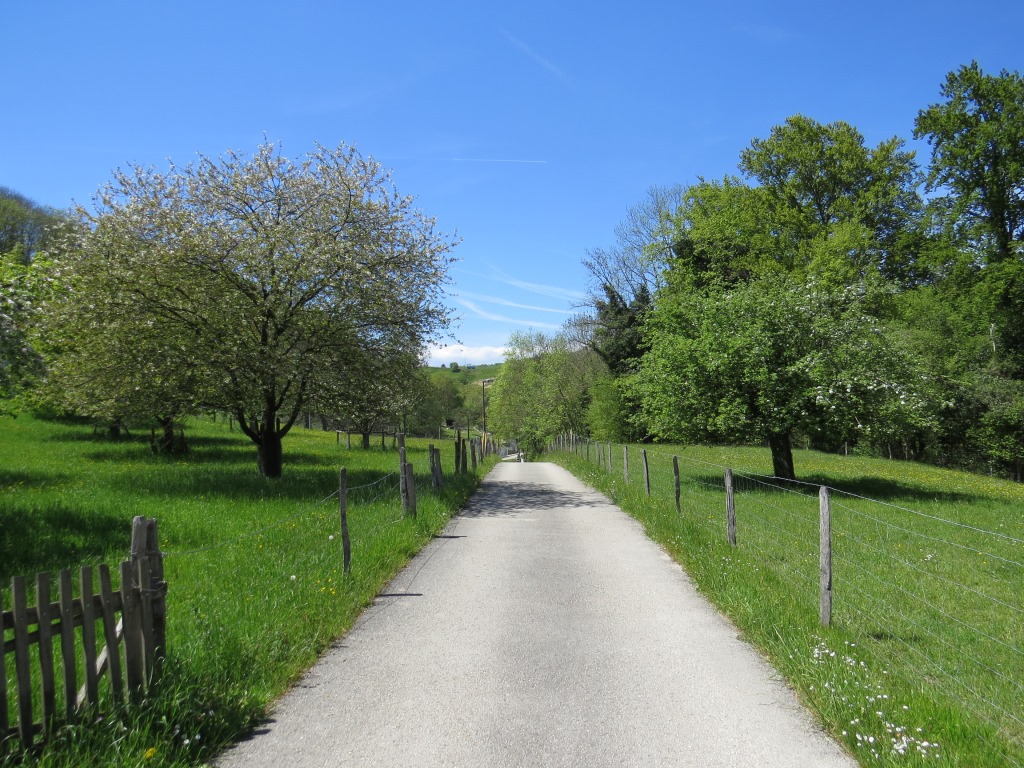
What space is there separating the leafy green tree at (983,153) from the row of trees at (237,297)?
23768 mm

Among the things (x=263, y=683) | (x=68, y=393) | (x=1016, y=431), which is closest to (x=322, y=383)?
(x=68, y=393)

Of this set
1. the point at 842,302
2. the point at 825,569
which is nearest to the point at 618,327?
the point at 842,302

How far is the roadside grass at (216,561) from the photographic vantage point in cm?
432

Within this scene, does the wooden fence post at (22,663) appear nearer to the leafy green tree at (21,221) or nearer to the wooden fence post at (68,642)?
the wooden fence post at (68,642)

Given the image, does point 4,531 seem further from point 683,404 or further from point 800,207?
point 800,207

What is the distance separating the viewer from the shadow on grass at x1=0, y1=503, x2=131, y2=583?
30.3 feet

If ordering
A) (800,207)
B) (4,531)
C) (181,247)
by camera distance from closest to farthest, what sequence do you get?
(4,531), (181,247), (800,207)

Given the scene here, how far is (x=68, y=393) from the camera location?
18766 mm

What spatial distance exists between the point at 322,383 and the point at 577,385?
4279cm

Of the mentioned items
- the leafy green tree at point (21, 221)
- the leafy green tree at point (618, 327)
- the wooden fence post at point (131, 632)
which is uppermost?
the leafy green tree at point (21, 221)

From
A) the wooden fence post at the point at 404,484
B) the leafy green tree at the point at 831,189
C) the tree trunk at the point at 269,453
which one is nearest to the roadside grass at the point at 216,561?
the wooden fence post at the point at 404,484

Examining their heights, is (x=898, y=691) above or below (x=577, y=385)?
below

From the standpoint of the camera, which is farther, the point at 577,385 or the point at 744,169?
the point at 577,385

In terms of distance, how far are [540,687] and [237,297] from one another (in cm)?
1572
